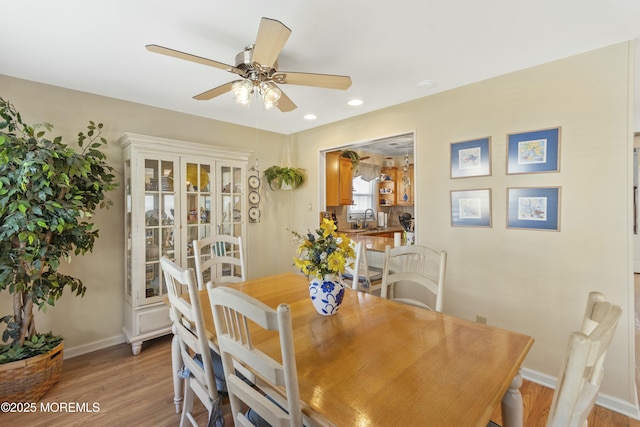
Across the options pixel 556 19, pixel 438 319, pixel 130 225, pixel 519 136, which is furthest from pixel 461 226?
pixel 130 225

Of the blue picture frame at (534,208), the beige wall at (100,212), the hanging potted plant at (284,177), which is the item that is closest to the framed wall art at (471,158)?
the blue picture frame at (534,208)

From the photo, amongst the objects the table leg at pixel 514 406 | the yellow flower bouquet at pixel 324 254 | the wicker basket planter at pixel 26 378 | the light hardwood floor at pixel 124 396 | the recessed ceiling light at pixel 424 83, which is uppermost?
the recessed ceiling light at pixel 424 83

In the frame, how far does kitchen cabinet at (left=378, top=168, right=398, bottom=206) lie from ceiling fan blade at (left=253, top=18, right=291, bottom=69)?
4931mm

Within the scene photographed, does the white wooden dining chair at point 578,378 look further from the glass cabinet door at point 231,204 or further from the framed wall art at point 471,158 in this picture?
the glass cabinet door at point 231,204

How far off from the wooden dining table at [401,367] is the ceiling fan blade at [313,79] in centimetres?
139

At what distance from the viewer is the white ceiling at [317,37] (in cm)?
162

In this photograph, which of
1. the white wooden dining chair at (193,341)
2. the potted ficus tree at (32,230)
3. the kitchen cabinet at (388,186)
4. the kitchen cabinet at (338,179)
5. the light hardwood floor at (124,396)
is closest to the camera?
the white wooden dining chair at (193,341)

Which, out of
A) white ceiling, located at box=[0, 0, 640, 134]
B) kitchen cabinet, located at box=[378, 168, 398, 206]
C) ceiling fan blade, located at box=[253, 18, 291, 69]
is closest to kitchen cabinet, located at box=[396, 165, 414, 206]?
kitchen cabinet, located at box=[378, 168, 398, 206]

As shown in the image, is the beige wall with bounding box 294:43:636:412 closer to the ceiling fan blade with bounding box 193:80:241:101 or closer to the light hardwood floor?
the light hardwood floor

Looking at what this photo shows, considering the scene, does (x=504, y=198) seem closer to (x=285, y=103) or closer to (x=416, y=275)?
(x=416, y=275)

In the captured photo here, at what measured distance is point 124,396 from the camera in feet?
7.07

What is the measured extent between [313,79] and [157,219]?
2123mm

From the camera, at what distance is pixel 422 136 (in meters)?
2.92

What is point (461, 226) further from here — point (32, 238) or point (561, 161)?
point (32, 238)
